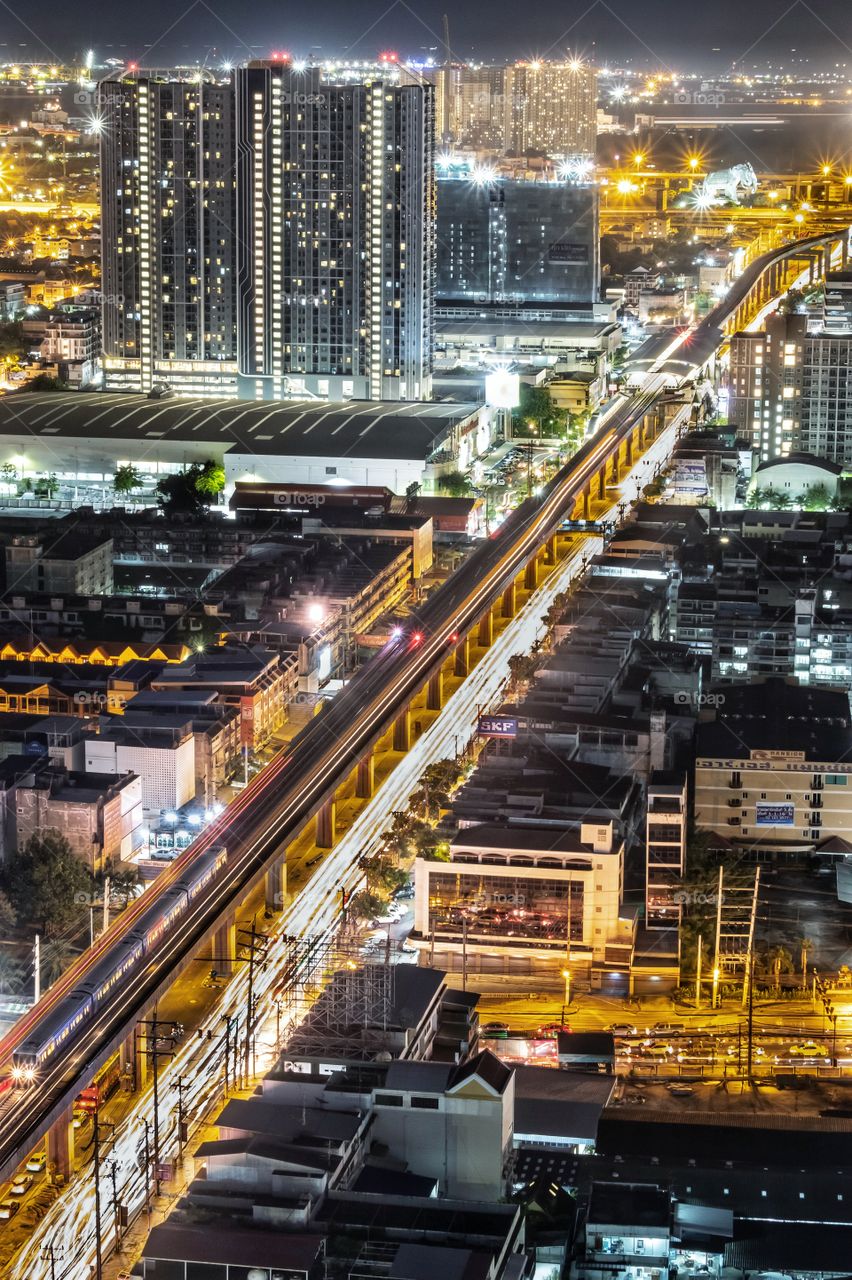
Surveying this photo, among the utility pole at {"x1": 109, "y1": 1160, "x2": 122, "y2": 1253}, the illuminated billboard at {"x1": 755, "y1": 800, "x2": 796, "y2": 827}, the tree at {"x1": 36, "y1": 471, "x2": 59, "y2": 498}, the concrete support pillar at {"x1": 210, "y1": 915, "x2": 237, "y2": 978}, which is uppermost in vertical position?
the tree at {"x1": 36, "y1": 471, "x2": 59, "y2": 498}

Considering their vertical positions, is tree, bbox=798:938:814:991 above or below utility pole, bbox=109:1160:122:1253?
above

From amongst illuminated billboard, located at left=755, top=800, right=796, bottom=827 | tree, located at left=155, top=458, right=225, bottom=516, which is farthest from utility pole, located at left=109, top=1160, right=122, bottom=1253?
tree, located at left=155, top=458, right=225, bottom=516

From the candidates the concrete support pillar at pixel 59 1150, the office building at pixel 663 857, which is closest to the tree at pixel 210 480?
the office building at pixel 663 857

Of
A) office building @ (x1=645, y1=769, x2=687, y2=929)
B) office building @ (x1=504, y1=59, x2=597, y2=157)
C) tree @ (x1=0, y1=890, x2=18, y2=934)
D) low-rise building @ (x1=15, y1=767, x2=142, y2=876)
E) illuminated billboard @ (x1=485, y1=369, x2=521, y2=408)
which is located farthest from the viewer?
office building @ (x1=504, y1=59, x2=597, y2=157)

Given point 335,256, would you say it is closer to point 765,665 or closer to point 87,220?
point 765,665

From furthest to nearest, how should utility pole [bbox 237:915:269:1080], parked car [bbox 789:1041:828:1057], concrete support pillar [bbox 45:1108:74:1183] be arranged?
parked car [bbox 789:1041:828:1057] < utility pole [bbox 237:915:269:1080] < concrete support pillar [bbox 45:1108:74:1183]

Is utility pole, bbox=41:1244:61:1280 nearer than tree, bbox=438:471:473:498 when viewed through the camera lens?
Yes

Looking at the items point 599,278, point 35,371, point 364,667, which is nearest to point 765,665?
point 364,667

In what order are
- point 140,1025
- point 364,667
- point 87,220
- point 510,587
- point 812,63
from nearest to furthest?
1. point 140,1025
2. point 364,667
3. point 510,587
4. point 87,220
5. point 812,63

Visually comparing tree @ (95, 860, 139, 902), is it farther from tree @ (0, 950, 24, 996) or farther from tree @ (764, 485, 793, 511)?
tree @ (764, 485, 793, 511)
